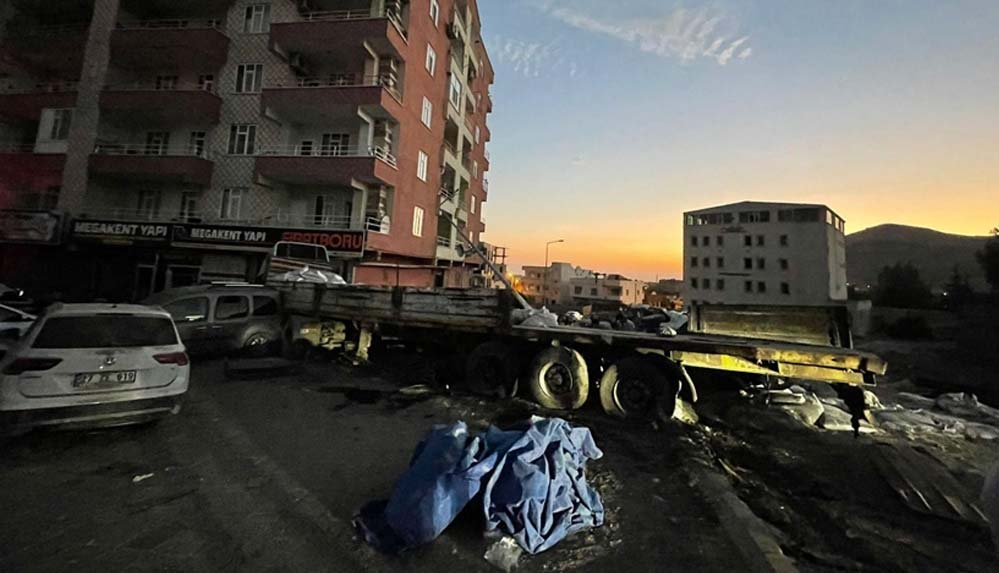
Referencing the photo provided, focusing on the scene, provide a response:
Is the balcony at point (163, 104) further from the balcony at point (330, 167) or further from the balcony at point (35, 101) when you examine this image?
the balcony at point (330, 167)

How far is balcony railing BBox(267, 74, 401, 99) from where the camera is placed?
18.3 metres

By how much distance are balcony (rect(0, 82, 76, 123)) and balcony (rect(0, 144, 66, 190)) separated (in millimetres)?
2293

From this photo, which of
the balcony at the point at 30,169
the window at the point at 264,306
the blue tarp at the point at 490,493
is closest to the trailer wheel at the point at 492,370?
the blue tarp at the point at 490,493

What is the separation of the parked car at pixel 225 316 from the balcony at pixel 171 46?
17.1 metres

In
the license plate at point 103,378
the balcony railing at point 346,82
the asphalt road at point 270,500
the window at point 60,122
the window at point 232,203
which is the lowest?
the asphalt road at point 270,500

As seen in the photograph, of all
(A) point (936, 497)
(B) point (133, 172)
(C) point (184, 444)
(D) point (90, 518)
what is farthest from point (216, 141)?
(A) point (936, 497)

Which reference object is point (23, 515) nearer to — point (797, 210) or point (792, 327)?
point (792, 327)

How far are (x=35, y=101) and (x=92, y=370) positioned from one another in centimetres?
2810

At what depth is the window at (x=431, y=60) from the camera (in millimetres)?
22094

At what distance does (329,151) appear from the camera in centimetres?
1956

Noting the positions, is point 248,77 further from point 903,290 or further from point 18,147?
point 903,290

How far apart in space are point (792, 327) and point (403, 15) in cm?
2190

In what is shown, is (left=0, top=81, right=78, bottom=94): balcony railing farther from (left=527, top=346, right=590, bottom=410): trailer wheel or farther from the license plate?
(left=527, top=346, right=590, bottom=410): trailer wheel

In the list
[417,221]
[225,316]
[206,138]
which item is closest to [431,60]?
[417,221]
